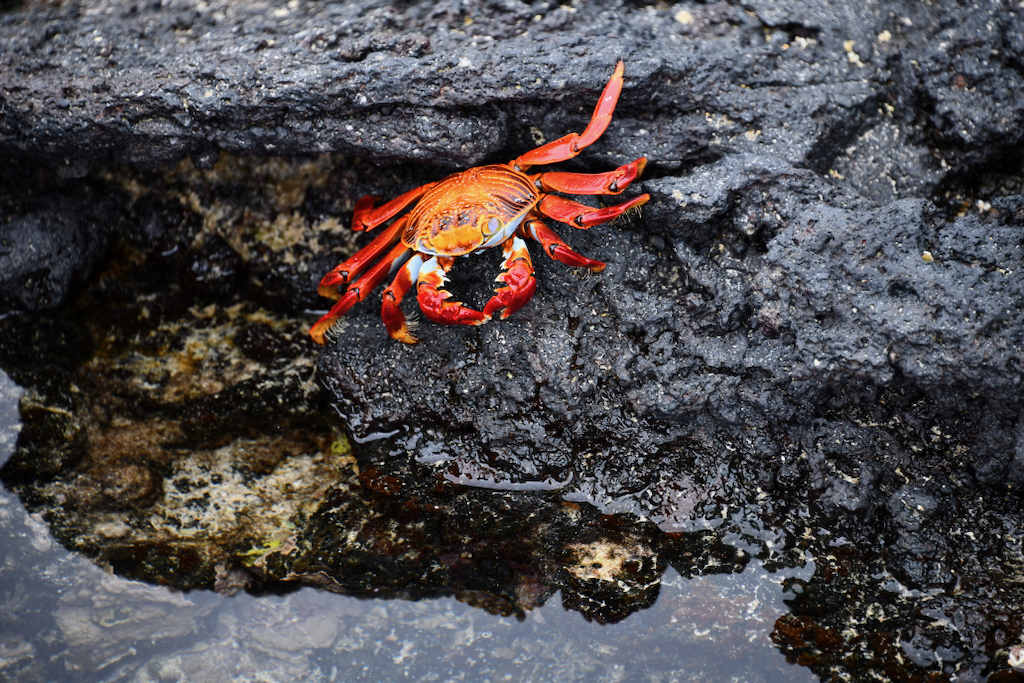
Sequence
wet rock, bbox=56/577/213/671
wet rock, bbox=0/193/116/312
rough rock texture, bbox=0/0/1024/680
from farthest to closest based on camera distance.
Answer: wet rock, bbox=0/193/116/312
wet rock, bbox=56/577/213/671
rough rock texture, bbox=0/0/1024/680

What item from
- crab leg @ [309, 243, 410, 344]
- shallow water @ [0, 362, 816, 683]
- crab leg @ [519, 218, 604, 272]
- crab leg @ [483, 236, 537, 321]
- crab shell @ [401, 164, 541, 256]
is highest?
crab shell @ [401, 164, 541, 256]

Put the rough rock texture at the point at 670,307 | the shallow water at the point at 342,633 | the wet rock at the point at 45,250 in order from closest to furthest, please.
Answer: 1. the rough rock texture at the point at 670,307
2. the shallow water at the point at 342,633
3. the wet rock at the point at 45,250

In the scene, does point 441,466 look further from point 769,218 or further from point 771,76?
point 771,76

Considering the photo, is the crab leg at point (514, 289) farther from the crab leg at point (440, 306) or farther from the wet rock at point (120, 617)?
the wet rock at point (120, 617)

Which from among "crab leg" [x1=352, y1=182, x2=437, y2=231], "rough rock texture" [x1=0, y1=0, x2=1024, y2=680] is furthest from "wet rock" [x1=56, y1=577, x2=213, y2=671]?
"crab leg" [x1=352, y1=182, x2=437, y2=231]

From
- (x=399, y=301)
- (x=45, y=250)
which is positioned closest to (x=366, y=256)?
(x=399, y=301)

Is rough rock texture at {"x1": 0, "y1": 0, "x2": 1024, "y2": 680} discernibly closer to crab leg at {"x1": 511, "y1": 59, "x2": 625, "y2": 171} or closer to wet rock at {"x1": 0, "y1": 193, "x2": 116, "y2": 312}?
crab leg at {"x1": 511, "y1": 59, "x2": 625, "y2": 171}

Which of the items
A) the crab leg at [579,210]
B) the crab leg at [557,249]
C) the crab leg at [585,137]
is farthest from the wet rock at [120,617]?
the crab leg at [585,137]
